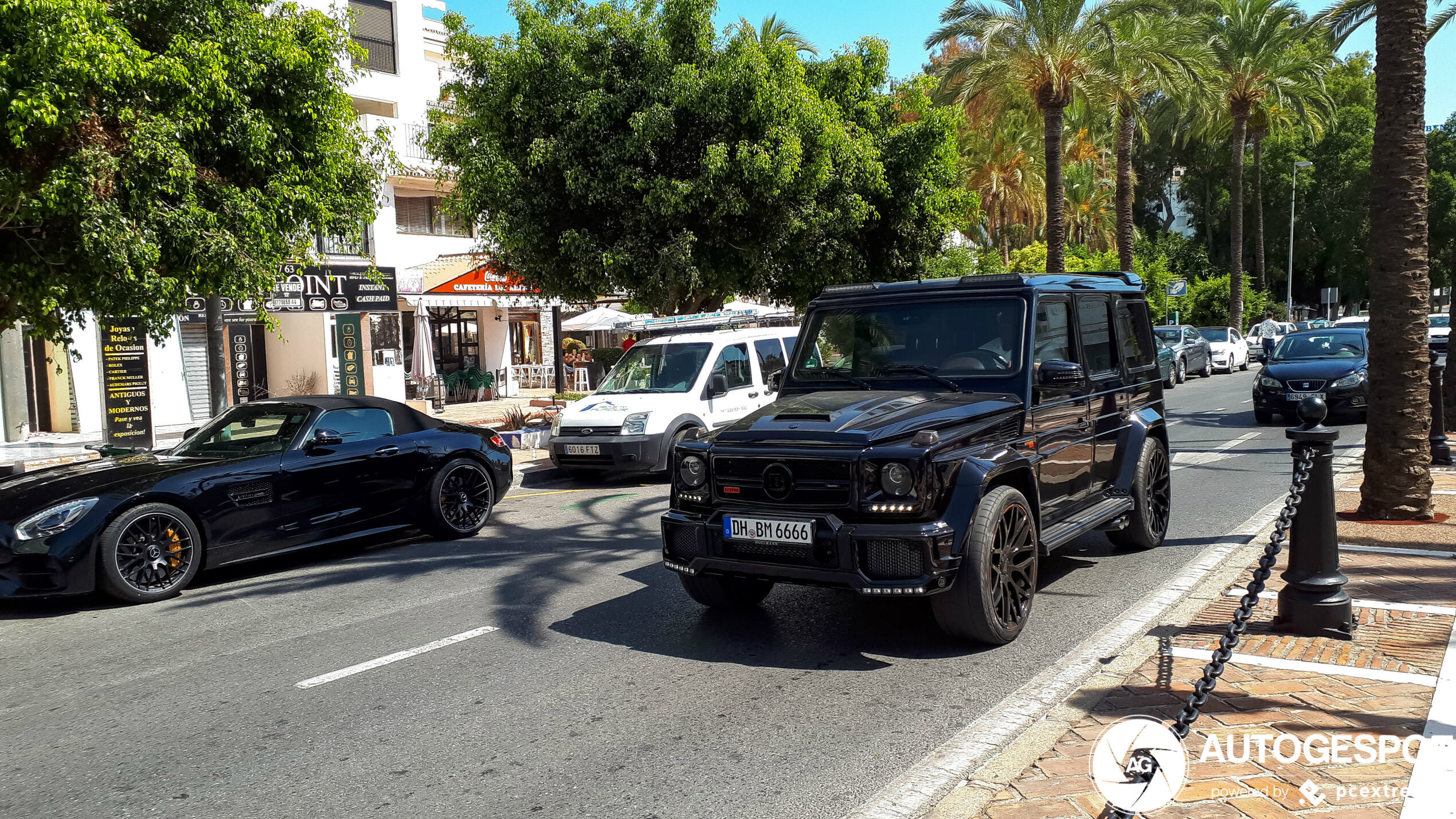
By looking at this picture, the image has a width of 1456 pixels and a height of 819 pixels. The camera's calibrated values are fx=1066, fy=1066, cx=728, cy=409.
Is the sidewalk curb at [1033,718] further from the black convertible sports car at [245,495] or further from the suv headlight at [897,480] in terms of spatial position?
the black convertible sports car at [245,495]

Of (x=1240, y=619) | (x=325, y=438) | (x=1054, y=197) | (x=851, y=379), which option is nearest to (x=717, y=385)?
(x=325, y=438)

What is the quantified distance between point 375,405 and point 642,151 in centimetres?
751

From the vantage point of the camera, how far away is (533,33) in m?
15.9

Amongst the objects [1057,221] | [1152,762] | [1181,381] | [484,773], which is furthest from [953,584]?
[1181,381]

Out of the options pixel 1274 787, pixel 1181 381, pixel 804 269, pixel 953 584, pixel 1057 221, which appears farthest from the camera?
pixel 1181 381

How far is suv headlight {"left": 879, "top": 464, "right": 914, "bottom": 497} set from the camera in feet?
16.9

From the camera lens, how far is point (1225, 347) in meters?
→ 33.0

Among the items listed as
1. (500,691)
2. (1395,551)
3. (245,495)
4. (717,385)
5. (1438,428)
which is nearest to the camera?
(500,691)

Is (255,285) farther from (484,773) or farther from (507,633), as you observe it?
(484,773)

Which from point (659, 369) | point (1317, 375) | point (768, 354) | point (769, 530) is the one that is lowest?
point (769, 530)

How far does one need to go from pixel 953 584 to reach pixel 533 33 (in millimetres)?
13114

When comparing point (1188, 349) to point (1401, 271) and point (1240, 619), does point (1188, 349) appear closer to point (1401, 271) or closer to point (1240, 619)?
point (1401, 271)

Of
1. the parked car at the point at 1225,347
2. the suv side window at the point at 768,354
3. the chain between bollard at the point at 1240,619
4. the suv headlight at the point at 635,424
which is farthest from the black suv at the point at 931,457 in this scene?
the parked car at the point at 1225,347

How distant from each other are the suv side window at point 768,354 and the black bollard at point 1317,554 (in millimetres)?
8845
